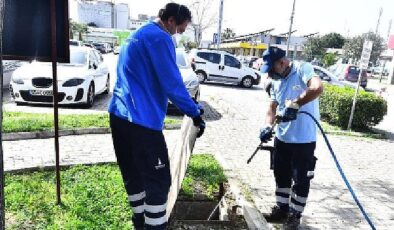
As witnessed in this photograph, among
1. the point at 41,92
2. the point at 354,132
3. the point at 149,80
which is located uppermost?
the point at 149,80

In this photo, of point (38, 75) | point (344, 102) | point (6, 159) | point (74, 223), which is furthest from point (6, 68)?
point (344, 102)

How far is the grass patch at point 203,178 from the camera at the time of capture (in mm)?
4445

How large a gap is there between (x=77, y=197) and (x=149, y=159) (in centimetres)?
164

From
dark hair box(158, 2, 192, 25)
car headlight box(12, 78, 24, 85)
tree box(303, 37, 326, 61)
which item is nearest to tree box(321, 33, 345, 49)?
tree box(303, 37, 326, 61)

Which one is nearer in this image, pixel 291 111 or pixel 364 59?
pixel 291 111

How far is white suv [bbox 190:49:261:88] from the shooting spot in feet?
59.9

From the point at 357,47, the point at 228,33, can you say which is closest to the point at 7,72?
the point at 357,47

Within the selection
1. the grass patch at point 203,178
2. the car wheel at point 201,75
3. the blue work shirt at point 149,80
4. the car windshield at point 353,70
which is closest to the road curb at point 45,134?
the grass patch at point 203,178

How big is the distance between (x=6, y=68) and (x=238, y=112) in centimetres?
708

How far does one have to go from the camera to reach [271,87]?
160 inches

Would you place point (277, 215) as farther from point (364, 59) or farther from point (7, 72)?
point (7, 72)

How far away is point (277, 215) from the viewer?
417 centimetres

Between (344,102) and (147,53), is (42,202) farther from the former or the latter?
(344,102)

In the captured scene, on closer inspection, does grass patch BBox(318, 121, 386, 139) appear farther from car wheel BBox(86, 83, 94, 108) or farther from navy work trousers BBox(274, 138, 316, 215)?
car wheel BBox(86, 83, 94, 108)
